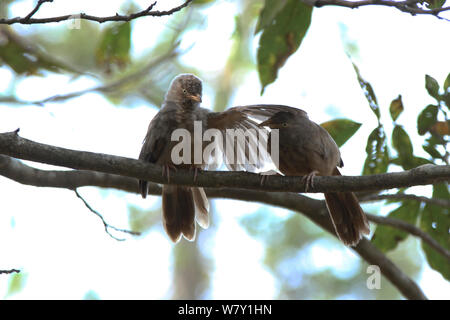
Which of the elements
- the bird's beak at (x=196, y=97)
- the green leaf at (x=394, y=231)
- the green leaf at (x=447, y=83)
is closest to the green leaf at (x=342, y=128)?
the green leaf at (x=447, y=83)

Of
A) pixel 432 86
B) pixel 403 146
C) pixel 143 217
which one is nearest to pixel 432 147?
pixel 403 146

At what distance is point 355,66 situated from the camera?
4.30 meters

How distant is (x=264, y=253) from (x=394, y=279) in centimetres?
697

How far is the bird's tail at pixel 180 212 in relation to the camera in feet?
16.4

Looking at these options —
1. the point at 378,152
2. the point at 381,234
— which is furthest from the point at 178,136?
the point at 381,234

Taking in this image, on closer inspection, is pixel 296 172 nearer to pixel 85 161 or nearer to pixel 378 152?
pixel 378 152

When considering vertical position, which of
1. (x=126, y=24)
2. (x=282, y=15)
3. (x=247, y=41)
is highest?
(x=247, y=41)

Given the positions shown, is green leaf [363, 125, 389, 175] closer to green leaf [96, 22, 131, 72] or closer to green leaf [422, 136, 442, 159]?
green leaf [422, 136, 442, 159]

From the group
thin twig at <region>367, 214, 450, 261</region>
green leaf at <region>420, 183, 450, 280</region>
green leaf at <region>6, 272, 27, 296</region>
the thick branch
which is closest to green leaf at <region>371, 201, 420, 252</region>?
green leaf at <region>420, 183, 450, 280</region>

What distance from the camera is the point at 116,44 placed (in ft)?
18.2

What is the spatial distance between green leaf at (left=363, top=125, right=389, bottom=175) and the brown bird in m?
0.92

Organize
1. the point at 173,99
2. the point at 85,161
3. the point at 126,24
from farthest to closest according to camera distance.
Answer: the point at 126,24 < the point at 173,99 < the point at 85,161

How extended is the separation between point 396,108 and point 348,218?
101cm

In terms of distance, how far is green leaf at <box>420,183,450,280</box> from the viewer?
4824mm
